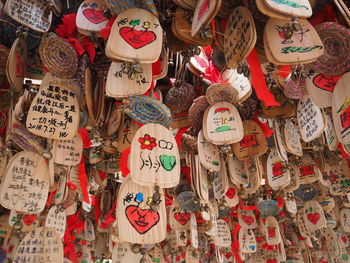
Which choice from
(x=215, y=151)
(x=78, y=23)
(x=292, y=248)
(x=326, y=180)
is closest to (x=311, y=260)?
(x=292, y=248)

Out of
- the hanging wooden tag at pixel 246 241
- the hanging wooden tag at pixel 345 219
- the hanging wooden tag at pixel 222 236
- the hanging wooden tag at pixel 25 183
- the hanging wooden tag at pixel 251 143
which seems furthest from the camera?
the hanging wooden tag at pixel 345 219

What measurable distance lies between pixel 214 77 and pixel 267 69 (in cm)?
24

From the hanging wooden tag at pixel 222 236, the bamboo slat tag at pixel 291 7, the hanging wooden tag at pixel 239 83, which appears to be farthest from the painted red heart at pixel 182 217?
the bamboo slat tag at pixel 291 7

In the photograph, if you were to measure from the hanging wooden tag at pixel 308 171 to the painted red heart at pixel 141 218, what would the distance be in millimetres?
1291

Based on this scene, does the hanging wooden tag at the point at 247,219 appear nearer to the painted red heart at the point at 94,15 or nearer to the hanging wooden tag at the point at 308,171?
the hanging wooden tag at the point at 308,171

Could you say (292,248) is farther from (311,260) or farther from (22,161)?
(22,161)

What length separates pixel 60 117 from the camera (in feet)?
3.29

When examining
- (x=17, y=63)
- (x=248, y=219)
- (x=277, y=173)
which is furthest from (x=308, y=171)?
(x=17, y=63)

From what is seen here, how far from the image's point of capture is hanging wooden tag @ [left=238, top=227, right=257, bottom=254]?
2.37 metres

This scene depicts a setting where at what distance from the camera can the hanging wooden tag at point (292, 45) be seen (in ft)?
2.36

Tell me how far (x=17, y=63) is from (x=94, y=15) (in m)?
0.31

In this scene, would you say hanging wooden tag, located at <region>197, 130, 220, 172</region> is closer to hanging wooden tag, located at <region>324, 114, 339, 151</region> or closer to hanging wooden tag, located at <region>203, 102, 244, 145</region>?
hanging wooden tag, located at <region>203, 102, 244, 145</region>

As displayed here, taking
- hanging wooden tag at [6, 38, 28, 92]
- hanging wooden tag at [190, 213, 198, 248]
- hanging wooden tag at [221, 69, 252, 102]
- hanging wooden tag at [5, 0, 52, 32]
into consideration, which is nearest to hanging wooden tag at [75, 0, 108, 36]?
hanging wooden tag at [5, 0, 52, 32]

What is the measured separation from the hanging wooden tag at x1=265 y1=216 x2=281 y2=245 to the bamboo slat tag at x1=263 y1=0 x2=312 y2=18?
206 centimetres
